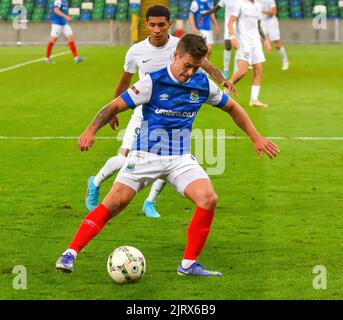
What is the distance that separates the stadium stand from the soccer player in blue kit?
3853 centimetres

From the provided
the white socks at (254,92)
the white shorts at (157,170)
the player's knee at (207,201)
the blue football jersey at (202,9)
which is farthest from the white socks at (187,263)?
the blue football jersey at (202,9)

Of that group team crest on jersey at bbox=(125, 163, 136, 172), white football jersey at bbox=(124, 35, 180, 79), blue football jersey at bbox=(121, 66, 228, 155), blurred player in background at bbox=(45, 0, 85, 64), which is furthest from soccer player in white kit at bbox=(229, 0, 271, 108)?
blurred player in background at bbox=(45, 0, 85, 64)

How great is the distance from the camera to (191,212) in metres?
11.5

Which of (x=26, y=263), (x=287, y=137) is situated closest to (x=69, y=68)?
(x=287, y=137)

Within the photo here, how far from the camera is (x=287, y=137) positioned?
17.3 meters

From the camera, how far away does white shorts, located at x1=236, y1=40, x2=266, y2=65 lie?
21.3 metres

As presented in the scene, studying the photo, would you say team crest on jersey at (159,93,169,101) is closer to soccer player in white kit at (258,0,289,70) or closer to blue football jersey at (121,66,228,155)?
blue football jersey at (121,66,228,155)

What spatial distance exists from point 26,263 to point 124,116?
449 inches

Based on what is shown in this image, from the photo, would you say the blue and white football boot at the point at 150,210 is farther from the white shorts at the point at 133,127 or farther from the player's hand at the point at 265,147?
the player's hand at the point at 265,147

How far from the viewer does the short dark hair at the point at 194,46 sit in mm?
8320

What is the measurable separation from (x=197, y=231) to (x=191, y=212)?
2.73 meters

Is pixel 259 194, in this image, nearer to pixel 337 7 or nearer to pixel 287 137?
pixel 287 137

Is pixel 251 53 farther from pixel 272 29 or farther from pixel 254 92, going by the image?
pixel 272 29

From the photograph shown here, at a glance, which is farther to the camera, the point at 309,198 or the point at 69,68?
the point at 69,68
